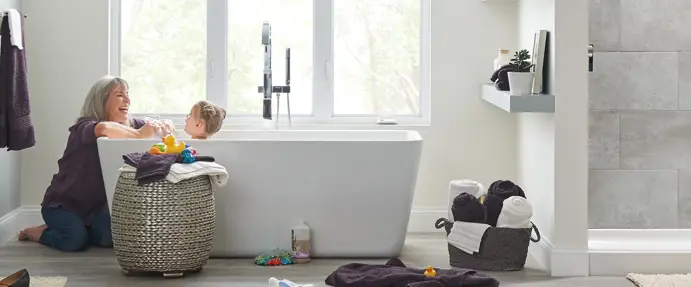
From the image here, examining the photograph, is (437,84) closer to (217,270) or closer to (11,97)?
(217,270)

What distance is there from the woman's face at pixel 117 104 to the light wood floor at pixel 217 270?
673 mm

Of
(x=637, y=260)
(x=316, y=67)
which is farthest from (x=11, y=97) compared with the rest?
(x=637, y=260)

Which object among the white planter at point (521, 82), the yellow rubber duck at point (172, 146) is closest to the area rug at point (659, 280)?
the white planter at point (521, 82)

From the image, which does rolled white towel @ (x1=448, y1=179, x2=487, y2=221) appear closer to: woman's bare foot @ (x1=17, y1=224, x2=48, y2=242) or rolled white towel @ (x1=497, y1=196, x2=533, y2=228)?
rolled white towel @ (x1=497, y1=196, x2=533, y2=228)

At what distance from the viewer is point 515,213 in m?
4.55

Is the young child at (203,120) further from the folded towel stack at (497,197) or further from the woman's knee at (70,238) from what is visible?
the folded towel stack at (497,197)

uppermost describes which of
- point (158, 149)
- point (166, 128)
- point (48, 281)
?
point (166, 128)

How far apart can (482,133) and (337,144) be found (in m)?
1.29

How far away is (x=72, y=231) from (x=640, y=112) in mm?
2977

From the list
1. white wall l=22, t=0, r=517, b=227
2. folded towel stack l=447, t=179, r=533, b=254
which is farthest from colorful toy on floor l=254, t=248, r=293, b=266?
white wall l=22, t=0, r=517, b=227

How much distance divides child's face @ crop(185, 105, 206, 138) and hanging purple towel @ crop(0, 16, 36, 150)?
2.65 ft

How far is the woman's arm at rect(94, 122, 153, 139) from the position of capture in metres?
4.95

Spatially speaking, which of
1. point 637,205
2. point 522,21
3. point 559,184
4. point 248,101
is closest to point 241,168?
point 248,101

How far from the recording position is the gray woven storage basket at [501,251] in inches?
180
